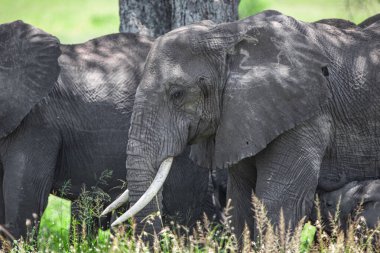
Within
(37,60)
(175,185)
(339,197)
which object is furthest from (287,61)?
(37,60)

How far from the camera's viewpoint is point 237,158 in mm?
7957

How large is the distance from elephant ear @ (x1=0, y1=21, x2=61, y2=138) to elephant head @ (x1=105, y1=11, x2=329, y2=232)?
2047mm

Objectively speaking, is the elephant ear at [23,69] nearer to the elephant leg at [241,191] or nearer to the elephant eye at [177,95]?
the elephant leg at [241,191]

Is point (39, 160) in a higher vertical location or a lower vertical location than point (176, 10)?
lower

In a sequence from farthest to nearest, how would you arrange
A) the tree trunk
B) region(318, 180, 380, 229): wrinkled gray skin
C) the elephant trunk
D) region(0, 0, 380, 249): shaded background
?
region(0, 0, 380, 249): shaded background
the tree trunk
region(318, 180, 380, 229): wrinkled gray skin
the elephant trunk

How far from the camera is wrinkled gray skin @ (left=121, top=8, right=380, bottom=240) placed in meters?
7.86

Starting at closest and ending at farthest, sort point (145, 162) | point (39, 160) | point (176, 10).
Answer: point (145, 162) → point (39, 160) → point (176, 10)

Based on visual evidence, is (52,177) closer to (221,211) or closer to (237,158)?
(221,211)

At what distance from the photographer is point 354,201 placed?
823 centimetres

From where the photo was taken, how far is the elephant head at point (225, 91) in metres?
7.85

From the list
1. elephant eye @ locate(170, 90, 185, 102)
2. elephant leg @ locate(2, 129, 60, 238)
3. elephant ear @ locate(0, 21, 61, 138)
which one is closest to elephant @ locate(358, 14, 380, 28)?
elephant eye @ locate(170, 90, 185, 102)

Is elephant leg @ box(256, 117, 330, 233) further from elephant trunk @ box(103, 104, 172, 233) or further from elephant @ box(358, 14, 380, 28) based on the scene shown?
elephant @ box(358, 14, 380, 28)

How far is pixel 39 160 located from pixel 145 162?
2098 millimetres

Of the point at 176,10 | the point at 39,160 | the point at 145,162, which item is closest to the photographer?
the point at 145,162
